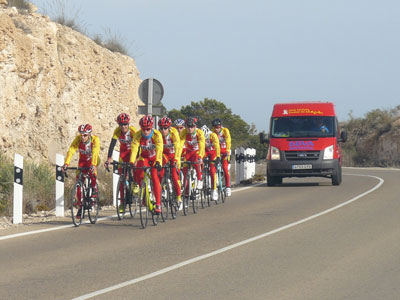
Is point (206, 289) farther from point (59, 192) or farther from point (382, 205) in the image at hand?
point (382, 205)

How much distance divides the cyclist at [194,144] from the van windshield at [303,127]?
324 inches

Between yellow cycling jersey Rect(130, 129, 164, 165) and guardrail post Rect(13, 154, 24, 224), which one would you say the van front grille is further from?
guardrail post Rect(13, 154, 24, 224)

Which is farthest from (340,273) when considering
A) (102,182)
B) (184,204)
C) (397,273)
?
(102,182)

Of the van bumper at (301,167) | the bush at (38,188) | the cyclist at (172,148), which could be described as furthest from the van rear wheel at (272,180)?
the cyclist at (172,148)

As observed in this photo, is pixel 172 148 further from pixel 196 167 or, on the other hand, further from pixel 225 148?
pixel 225 148

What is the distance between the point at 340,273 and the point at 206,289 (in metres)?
1.71

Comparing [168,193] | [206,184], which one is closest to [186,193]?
[168,193]

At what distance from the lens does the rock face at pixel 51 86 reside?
877 inches

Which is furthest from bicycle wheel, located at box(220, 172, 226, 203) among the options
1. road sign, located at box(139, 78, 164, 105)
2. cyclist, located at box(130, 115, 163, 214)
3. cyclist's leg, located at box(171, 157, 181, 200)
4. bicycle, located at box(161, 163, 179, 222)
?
cyclist, located at box(130, 115, 163, 214)

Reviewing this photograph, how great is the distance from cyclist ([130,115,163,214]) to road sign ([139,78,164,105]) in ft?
19.3

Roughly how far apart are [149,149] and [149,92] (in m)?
6.03

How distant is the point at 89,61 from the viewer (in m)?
27.4

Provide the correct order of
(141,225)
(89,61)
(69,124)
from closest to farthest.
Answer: (141,225) < (69,124) < (89,61)

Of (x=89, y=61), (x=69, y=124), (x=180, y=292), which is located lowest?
(x=180, y=292)
